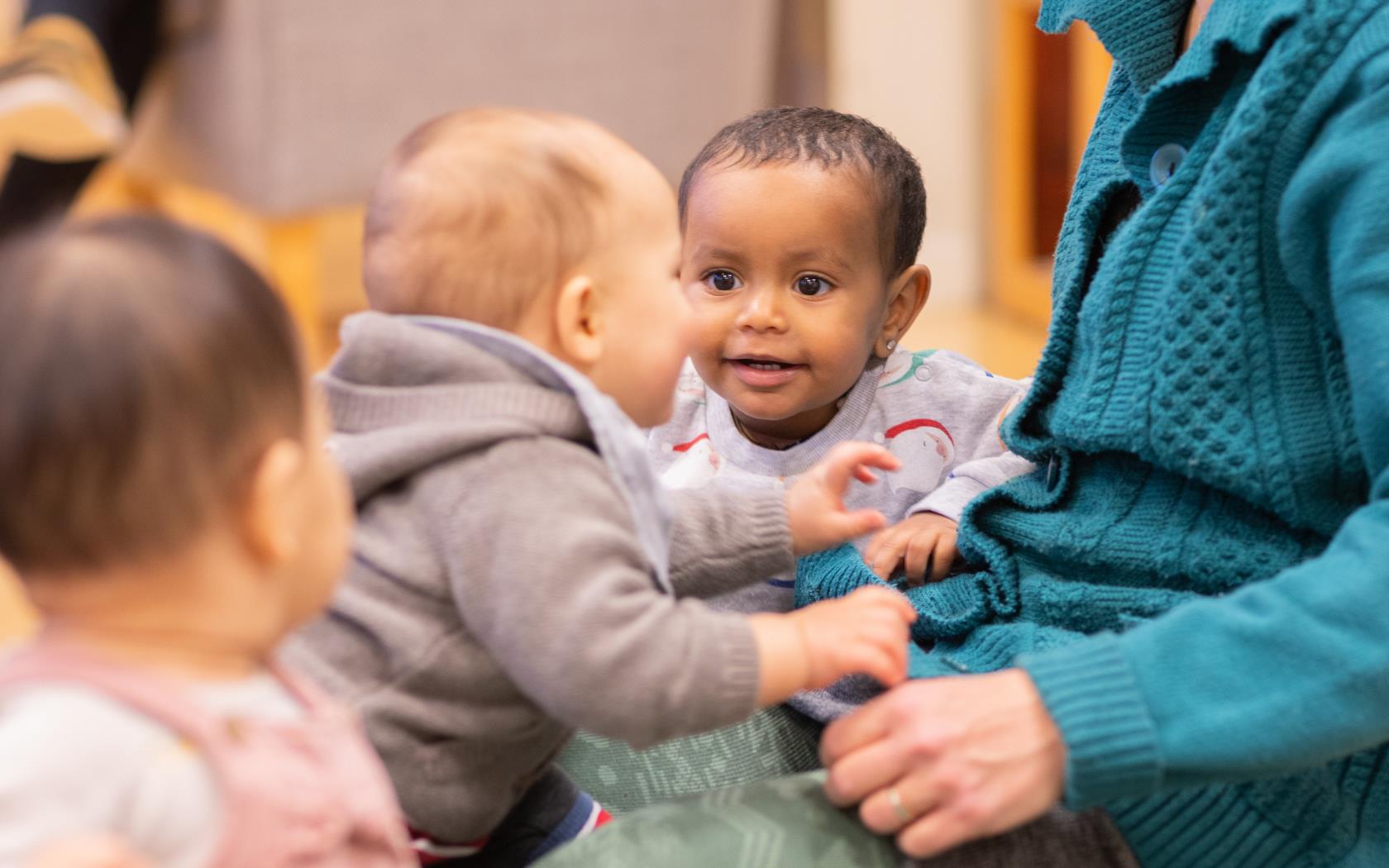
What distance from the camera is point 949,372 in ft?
4.26

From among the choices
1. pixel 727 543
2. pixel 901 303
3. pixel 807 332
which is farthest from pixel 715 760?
pixel 901 303

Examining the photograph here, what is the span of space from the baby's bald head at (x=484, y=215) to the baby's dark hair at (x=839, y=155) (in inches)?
16.6

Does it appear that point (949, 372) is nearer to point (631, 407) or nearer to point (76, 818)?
point (631, 407)

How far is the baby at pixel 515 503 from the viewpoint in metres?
0.75

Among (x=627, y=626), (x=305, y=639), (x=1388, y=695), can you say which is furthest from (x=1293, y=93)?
(x=305, y=639)

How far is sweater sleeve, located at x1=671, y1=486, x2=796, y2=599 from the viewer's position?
3.15ft

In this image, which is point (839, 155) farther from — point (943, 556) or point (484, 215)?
point (484, 215)

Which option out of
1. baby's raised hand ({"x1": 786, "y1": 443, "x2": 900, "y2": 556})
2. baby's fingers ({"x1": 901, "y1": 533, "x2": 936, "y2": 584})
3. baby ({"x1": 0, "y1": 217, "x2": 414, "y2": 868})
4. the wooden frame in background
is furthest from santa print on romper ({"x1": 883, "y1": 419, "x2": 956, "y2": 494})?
the wooden frame in background

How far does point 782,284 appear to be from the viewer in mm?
1274

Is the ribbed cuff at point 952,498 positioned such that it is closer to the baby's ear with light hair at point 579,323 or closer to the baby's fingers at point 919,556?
the baby's fingers at point 919,556

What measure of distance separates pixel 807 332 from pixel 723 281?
0.30 feet

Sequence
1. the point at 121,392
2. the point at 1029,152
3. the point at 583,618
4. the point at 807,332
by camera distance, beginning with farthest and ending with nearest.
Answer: the point at 1029,152
the point at 807,332
the point at 583,618
the point at 121,392

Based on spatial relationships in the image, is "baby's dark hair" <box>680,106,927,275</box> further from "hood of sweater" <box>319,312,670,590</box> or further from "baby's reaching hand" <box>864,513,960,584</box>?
"hood of sweater" <box>319,312,670,590</box>

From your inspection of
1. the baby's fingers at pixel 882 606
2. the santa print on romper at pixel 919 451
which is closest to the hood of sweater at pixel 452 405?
the baby's fingers at pixel 882 606
